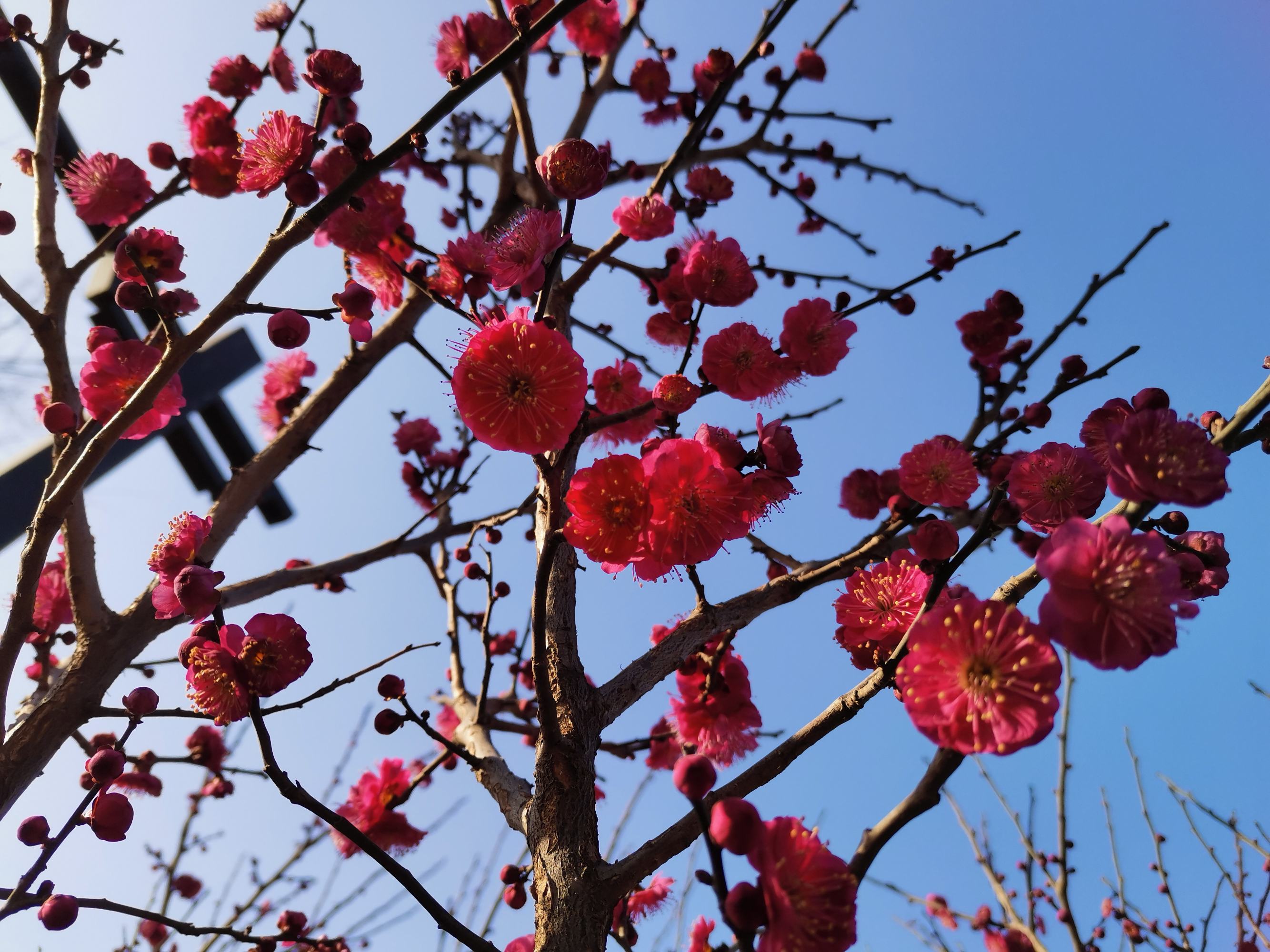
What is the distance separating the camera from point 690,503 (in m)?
1.26

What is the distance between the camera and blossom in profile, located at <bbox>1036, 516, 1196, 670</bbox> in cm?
84

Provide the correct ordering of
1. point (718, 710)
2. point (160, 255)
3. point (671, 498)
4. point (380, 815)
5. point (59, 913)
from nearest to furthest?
point (59, 913), point (671, 498), point (160, 255), point (718, 710), point (380, 815)

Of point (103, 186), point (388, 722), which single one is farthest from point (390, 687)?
point (103, 186)

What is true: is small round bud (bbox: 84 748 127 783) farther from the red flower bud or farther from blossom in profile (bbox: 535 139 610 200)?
blossom in profile (bbox: 535 139 610 200)

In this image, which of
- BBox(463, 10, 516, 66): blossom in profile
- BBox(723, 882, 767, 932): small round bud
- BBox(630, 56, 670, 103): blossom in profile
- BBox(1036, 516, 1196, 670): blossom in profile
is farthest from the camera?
BBox(630, 56, 670, 103): blossom in profile

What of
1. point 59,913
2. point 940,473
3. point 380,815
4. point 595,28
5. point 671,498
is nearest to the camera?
point 59,913

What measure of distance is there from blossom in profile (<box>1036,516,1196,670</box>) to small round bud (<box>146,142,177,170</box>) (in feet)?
8.90

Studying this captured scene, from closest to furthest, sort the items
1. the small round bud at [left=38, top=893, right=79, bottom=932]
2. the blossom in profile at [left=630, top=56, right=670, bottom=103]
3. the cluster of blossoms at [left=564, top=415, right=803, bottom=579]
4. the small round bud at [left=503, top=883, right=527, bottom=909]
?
the small round bud at [left=38, top=893, right=79, bottom=932], the cluster of blossoms at [left=564, top=415, right=803, bottom=579], the small round bud at [left=503, top=883, right=527, bottom=909], the blossom in profile at [left=630, top=56, right=670, bottom=103]

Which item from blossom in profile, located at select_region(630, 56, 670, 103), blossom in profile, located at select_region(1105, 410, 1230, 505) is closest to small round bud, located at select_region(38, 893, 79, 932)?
blossom in profile, located at select_region(1105, 410, 1230, 505)

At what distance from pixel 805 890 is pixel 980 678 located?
1.14 ft

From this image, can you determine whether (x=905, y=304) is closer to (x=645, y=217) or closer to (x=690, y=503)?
(x=645, y=217)

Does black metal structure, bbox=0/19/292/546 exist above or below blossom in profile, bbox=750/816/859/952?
above

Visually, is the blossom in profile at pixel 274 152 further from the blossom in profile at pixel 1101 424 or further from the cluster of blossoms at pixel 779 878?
the blossom in profile at pixel 1101 424

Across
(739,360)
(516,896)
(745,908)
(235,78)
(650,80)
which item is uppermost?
(650,80)
